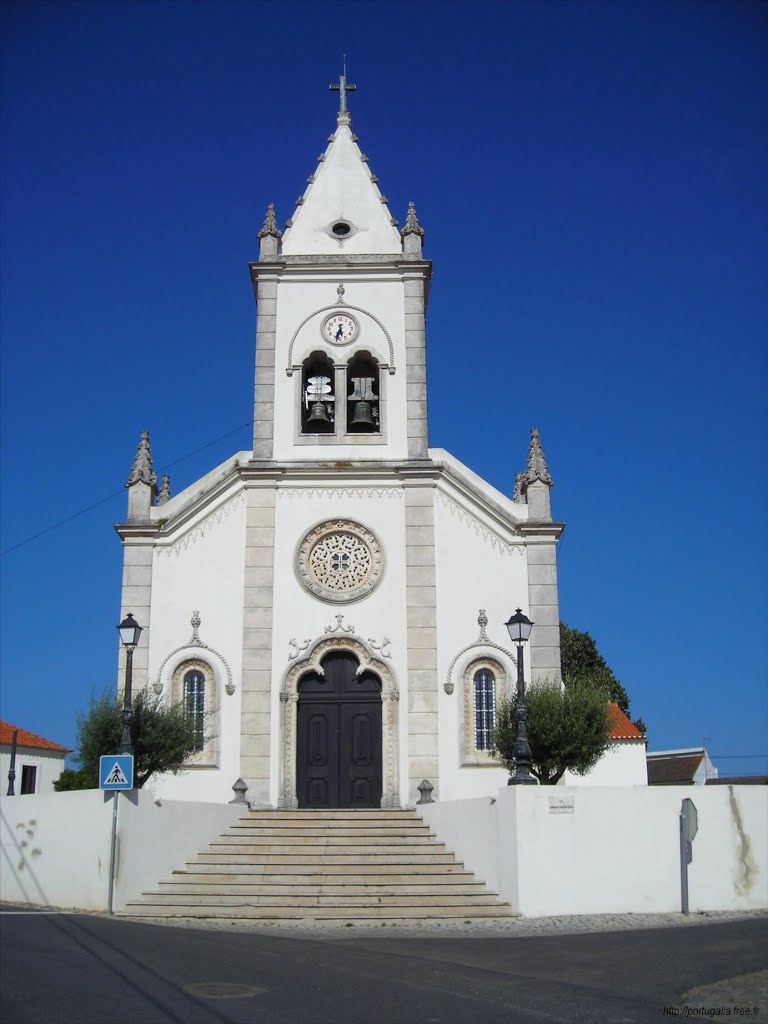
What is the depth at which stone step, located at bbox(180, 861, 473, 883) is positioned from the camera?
1823 cm

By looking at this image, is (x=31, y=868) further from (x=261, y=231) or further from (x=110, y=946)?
(x=261, y=231)

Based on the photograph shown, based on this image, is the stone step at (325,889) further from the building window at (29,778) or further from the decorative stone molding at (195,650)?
the building window at (29,778)

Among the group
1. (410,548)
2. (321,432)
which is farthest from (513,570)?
(321,432)

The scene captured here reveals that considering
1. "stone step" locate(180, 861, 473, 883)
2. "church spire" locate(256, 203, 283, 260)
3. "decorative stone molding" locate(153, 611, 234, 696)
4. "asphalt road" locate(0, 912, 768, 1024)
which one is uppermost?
"church spire" locate(256, 203, 283, 260)

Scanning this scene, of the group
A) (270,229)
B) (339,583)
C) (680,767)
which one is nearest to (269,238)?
(270,229)

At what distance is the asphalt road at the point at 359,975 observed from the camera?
30.2ft

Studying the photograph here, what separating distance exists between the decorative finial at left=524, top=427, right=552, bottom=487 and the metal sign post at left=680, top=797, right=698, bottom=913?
30.7 feet

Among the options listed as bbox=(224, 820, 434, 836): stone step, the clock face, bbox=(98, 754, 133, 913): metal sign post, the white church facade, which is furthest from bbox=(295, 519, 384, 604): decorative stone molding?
bbox=(98, 754, 133, 913): metal sign post

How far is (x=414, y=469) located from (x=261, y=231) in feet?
24.7

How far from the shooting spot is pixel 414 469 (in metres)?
24.7

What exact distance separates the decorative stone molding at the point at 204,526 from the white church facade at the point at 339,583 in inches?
1.3

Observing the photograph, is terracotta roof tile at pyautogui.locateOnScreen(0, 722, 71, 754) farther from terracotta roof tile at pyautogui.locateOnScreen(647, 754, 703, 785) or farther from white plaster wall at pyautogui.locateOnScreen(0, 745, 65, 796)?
terracotta roof tile at pyautogui.locateOnScreen(647, 754, 703, 785)

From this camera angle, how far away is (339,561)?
2431 centimetres

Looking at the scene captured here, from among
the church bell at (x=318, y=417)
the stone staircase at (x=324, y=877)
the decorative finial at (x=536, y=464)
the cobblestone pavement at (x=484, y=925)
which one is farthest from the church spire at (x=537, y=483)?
the cobblestone pavement at (x=484, y=925)
